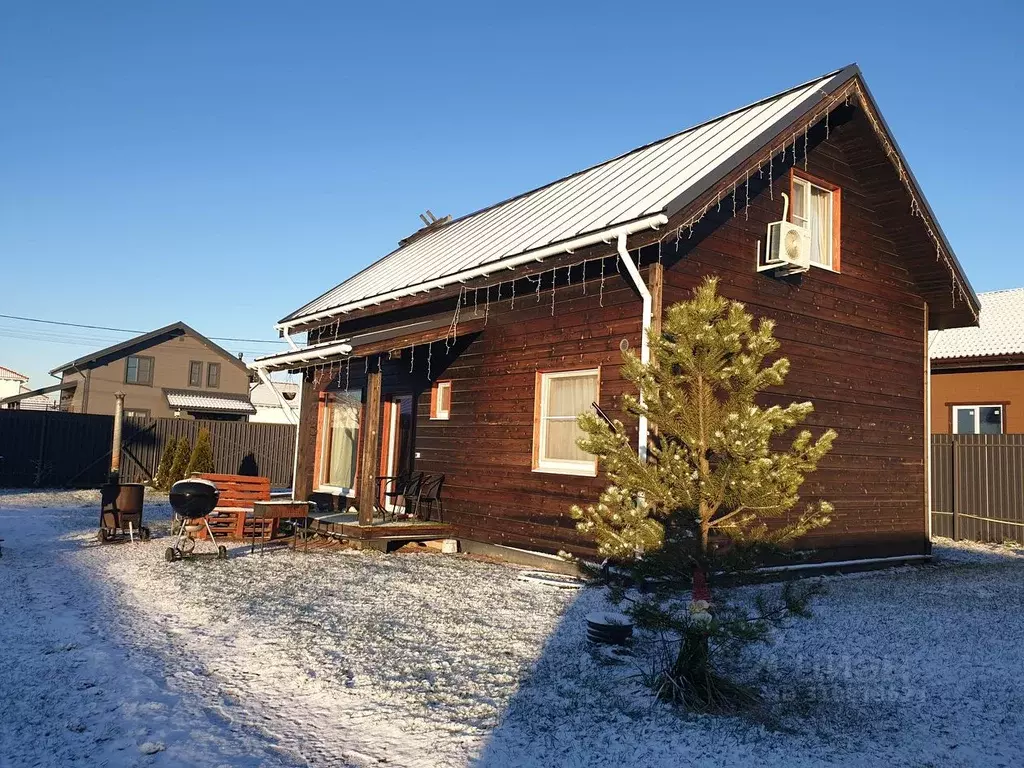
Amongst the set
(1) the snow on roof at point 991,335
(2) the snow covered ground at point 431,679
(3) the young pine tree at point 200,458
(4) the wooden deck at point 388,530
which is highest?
(1) the snow on roof at point 991,335

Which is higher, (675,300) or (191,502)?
(675,300)

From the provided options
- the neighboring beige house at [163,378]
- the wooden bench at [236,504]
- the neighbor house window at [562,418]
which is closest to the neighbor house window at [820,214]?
the neighbor house window at [562,418]

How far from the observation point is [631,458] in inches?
209

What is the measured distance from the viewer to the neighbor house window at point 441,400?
37.6ft

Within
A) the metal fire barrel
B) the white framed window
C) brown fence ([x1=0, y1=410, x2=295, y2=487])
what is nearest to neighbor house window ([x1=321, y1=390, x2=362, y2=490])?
the white framed window

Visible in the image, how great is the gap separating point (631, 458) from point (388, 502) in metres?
8.06

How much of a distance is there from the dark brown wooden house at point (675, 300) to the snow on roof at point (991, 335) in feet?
17.6

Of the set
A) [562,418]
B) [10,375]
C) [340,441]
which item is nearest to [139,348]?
[340,441]

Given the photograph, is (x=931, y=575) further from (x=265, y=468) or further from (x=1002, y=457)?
(x=265, y=468)

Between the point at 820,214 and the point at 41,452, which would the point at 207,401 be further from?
the point at 820,214

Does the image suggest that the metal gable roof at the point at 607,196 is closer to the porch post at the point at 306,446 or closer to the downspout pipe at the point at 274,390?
the downspout pipe at the point at 274,390

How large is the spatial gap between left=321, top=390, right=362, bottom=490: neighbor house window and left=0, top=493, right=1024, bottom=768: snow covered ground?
5421 millimetres

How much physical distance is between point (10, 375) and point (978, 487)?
2846 inches

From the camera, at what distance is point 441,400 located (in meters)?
11.6
